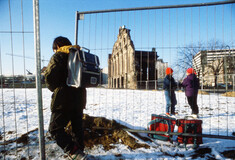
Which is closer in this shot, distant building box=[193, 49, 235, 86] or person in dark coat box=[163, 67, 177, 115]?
distant building box=[193, 49, 235, 86]

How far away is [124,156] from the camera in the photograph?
79.9 inches

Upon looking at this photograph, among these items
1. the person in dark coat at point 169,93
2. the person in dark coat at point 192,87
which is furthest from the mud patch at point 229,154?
the person in dark coat at point 169,93

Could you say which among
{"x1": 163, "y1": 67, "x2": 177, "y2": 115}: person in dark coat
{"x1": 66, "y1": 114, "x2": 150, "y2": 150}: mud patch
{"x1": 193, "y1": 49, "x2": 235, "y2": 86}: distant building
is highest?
{"x1": 193, "y1": 49, "x2": 235, "y2": 86}: distant building

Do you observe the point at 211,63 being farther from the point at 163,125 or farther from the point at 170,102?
the point at 163,125

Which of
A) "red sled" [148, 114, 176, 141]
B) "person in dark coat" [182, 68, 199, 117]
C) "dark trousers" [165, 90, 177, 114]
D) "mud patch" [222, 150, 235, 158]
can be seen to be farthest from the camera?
"dark trousers" [165, 90, 177, 114]

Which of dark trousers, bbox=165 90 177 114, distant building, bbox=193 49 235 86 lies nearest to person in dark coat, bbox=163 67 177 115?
dark trousers, bbox=165 90 177 114

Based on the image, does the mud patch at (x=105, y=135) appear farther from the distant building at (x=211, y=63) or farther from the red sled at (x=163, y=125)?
the distant building at (x=211, y=63)

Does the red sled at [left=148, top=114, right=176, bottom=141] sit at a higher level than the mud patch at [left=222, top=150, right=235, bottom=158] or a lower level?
higher

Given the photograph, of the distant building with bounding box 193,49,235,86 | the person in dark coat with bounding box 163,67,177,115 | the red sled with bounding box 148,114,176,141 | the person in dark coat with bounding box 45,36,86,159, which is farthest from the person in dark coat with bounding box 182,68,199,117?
the person in dark coat with bounding box 45,36,86,159

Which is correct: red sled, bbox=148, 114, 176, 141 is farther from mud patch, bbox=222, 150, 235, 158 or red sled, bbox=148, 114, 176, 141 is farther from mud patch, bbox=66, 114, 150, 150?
mud patch, bbox=222, 150, 235, 158

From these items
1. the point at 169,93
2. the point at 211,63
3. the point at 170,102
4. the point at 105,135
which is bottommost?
the point at 105,135

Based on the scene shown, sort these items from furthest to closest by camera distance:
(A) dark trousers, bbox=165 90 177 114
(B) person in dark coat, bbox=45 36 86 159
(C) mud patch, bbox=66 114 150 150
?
1. (A) dark trousers, bbox=165 90 177 114
2. (C) mud patch, bbox=66 114 150 150
3. (B) person in dark coat, bbox=45 36 86 159

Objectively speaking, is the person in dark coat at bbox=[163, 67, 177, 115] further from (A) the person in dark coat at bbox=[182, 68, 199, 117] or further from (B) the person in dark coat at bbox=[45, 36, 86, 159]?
(B) the person in dark coat at bbox=[45, 36, 86, 159]

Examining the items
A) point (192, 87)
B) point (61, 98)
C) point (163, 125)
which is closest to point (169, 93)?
point (192, 87)
